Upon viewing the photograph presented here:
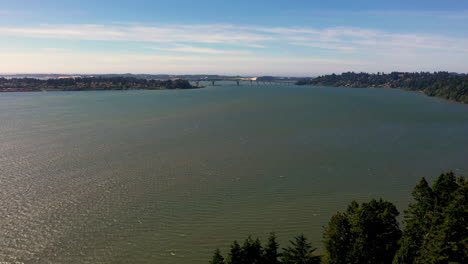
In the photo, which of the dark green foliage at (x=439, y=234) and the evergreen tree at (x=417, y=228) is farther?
the evergreen tree at (x=417, y=228)

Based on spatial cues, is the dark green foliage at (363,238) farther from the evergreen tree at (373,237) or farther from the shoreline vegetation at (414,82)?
the shoreline vegetation at (414,82)

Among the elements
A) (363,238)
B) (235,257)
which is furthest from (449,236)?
(235,257)

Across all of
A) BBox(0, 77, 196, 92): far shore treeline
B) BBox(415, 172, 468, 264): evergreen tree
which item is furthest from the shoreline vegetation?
BBox(0, 77, 196, 92): far shore treeline

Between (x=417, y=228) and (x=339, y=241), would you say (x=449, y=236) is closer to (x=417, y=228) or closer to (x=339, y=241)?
(x=417, y=228)

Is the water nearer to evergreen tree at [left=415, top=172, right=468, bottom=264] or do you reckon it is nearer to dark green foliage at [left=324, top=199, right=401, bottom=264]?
dark green foliage at [left=324, top=199, right=401, bottom=264]

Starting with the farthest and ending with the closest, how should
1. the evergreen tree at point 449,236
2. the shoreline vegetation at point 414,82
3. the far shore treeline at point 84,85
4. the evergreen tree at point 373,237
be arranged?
the far shore treeline at point 84,85 → the shoreline vegetation at point 414,82 → the evergreen tree at point 373,237 → the evergreen tree at point 449,236

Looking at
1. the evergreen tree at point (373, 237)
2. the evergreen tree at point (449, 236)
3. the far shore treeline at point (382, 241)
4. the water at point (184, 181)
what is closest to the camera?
the evergreen tree at point (449, 236)

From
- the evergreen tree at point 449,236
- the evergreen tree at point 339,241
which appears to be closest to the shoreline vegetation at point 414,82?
the evergreen tree at point 449,236
